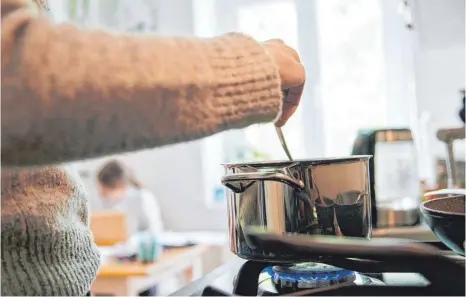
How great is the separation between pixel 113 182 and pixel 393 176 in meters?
1.74

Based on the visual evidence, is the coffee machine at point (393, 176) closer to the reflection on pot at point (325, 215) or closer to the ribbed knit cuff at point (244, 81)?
the reflection on pot at point (325, 215)

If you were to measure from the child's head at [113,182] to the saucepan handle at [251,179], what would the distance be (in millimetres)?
2239

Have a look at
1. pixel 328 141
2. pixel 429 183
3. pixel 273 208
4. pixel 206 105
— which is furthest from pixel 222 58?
pixel 328 141

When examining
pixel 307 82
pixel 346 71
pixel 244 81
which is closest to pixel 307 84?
pixel 307 82

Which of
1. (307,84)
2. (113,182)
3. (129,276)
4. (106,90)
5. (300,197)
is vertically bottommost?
(129,276)

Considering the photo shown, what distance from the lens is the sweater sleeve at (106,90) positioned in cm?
40

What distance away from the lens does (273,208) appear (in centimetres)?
60

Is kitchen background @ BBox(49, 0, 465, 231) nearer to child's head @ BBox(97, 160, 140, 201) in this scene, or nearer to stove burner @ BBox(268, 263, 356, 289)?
child's head @ BBox(97, 160, 140, 201)

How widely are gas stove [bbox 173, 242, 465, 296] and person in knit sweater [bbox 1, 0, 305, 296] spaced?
171mm

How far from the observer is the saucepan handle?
576 millimetres

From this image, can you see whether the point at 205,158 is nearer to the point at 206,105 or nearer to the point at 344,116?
the point at 344,116

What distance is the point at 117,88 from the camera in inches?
16.2

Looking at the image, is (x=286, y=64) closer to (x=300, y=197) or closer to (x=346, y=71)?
(x=300, y=197)

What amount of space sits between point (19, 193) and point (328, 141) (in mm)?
2470
